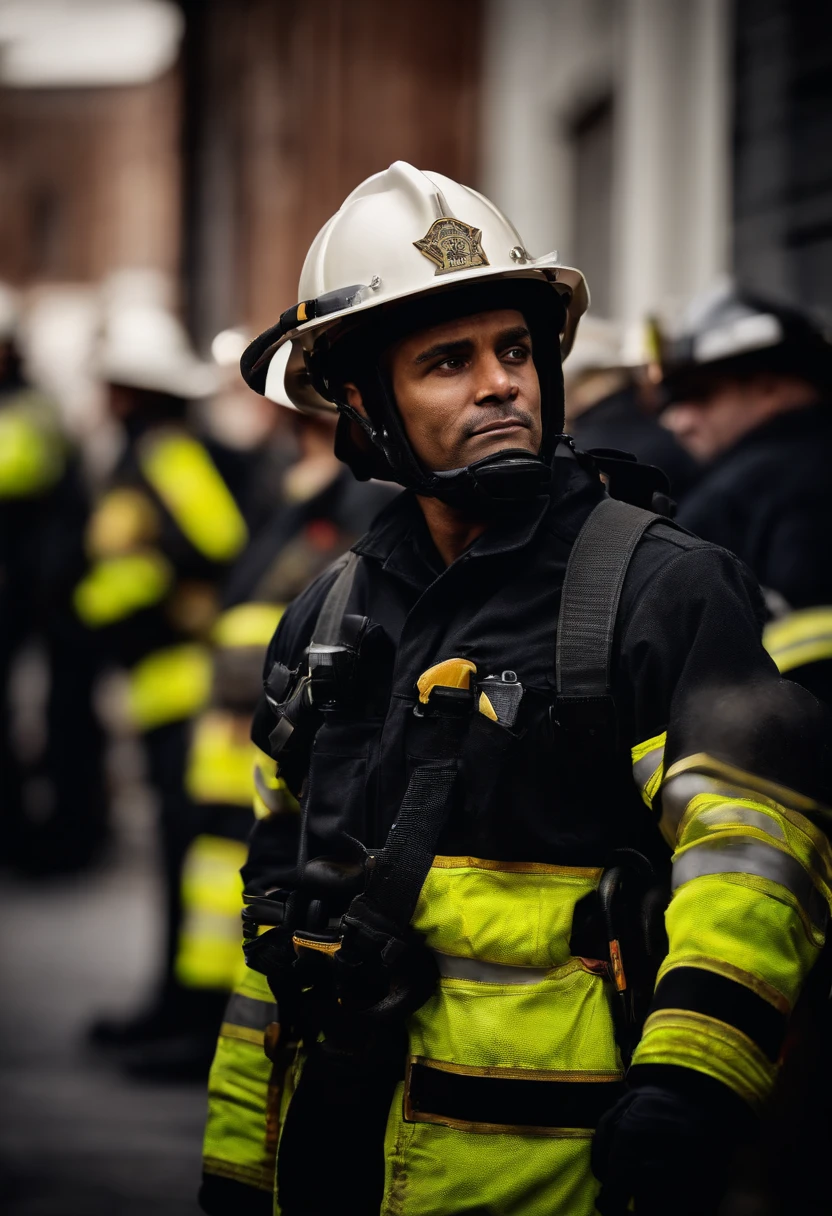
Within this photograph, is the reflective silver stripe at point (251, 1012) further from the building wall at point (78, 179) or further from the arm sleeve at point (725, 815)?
the building wall at point (78, 179)

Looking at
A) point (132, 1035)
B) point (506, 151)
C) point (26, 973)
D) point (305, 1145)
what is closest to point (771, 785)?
point (305, 1145)

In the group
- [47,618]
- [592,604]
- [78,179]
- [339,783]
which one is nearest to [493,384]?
[592,604]

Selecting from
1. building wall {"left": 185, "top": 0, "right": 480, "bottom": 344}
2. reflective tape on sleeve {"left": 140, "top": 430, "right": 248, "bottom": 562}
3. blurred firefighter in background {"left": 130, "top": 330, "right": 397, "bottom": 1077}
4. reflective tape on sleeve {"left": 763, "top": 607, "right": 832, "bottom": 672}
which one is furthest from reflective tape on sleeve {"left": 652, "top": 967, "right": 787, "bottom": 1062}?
building wall {"left": 185, "top": 0, "right": 480, "bottom": 344}

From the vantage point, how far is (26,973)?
5.76 m

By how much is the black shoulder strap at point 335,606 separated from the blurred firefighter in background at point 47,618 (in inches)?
190

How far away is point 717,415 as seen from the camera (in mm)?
3996

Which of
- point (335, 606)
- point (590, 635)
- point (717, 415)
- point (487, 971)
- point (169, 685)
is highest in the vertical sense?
point (590, 635)

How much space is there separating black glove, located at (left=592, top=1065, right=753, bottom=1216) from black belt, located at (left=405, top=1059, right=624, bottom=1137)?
260mm

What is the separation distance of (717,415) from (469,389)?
2042mm

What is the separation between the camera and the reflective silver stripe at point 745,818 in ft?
5.40

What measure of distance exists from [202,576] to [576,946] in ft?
12.1

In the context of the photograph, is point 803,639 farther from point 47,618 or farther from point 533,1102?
point 47,618

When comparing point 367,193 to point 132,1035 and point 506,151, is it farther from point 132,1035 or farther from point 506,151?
point 506,151

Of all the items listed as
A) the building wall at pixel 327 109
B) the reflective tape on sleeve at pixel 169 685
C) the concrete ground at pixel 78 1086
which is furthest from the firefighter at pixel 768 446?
the building wall at pixel 327 109
